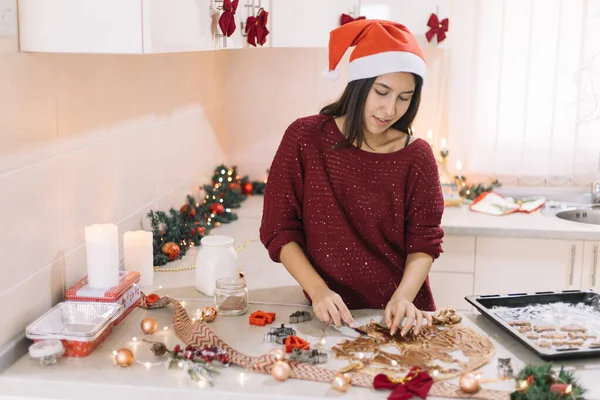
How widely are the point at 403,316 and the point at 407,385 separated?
0.94 feet

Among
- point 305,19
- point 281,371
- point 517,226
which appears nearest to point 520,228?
point 517,226

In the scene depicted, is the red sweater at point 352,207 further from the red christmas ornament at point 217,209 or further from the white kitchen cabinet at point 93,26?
the red christmas ornament at point 217,209

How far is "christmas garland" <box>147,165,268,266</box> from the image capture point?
2434 mm

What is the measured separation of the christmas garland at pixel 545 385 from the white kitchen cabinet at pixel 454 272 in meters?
1.40

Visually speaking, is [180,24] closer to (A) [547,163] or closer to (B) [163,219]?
(B) [163,219]

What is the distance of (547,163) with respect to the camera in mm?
3287

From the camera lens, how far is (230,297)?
1904mm

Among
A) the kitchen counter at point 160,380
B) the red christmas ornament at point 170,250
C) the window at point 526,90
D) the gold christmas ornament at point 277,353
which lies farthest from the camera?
the window at point 526,90

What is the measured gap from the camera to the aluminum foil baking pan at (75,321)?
164cm

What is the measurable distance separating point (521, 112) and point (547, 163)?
0.78 ft

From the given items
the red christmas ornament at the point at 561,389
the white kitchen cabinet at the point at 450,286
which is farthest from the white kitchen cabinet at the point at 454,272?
the red christmas ornament at the point at 561,389

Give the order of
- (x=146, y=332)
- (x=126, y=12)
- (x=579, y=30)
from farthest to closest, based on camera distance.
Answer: (x=579, y=30)
(x=146, y=332)
(x=126, y=12)

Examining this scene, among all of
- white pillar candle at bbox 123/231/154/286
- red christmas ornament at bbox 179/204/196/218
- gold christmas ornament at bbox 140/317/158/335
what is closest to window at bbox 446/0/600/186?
red christmas ornament at bbox 179/204/196/218

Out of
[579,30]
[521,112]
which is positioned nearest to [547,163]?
[521,112]
